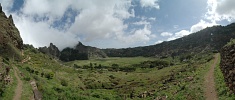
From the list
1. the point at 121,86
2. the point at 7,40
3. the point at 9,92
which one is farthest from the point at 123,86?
the point at 9,92

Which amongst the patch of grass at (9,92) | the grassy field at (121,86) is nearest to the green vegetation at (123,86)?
the grassy field at (121,86)

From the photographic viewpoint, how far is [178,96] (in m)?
37.7

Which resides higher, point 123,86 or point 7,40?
point 7,40

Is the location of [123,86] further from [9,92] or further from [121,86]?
[9,92]

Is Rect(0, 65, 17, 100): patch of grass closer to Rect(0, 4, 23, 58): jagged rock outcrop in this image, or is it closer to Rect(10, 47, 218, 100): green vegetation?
Rect(10, 47, 218, 100): green vegetation

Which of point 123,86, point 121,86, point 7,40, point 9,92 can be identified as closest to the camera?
point 9,92

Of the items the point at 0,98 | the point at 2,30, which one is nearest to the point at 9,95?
the point at 0,98

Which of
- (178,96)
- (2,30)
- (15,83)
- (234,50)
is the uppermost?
(2,30)

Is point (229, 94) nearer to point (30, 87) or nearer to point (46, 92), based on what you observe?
point (46, 92)

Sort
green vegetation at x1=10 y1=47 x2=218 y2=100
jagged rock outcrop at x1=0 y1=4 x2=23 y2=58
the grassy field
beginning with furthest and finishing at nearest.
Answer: jagged rock outcrop at x1=0 y1=4 x2=23 y2=58, green vegetation at x1=10 y1=47 x2=218 y2=100, the grassy field

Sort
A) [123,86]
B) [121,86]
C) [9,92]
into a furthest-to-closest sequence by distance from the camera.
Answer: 1. [121,86]
2. [123,86]
3. [9,92]

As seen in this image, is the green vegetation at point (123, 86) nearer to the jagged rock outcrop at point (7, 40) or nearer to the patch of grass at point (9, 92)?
the patch of grass at point (9, 92)

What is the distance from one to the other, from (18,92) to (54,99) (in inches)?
250

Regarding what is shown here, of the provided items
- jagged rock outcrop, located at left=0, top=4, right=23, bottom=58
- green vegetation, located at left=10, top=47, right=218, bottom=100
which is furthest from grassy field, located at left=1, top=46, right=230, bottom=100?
jagged rock outcrop, located at left=0, top=4, right=23, bottom=58
